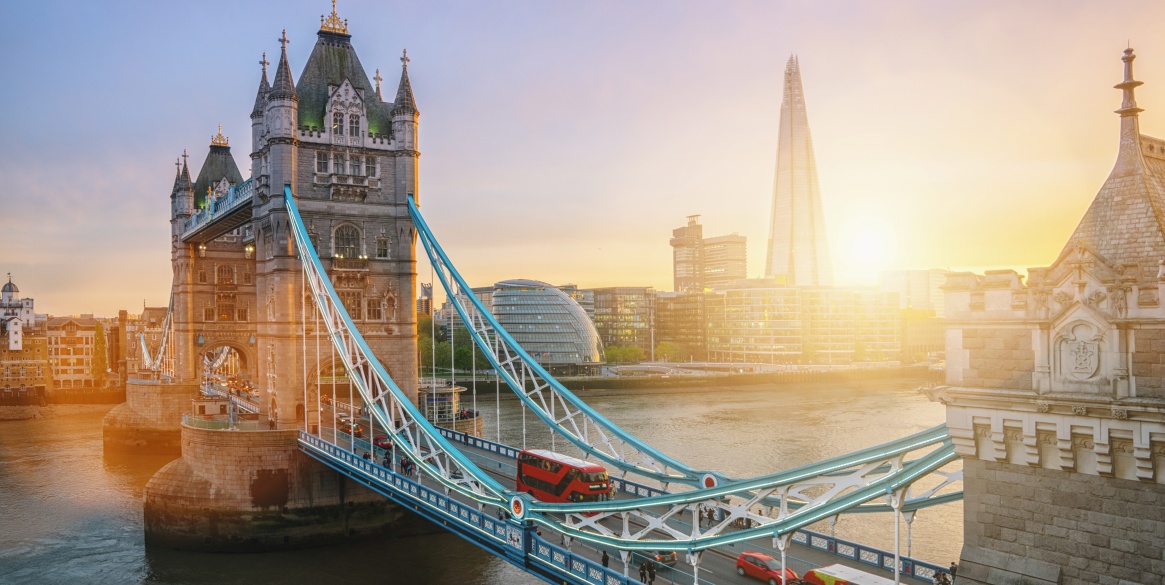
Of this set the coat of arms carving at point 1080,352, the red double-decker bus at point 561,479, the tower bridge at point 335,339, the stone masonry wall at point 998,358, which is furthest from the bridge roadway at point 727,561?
the coat of arms carving at point 1080,352

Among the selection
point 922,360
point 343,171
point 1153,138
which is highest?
point 343,171

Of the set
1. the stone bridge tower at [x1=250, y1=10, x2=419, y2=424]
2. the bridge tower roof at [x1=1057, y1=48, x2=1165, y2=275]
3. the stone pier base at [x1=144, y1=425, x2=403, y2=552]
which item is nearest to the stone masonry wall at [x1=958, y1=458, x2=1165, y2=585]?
the bridge tower roof at [x1=1057, y1=48, x2=1165, y2=275]

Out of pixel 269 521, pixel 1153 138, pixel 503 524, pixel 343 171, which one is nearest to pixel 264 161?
pixel 343 171

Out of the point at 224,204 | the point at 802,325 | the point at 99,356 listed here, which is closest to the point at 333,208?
the point at 224,204

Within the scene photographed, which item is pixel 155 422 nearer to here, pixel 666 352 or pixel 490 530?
pixel 490 530

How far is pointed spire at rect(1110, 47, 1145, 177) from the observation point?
9484 millimetres

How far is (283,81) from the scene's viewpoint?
3288cm

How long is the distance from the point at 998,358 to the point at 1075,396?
0.90m

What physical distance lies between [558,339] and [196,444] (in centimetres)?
8500

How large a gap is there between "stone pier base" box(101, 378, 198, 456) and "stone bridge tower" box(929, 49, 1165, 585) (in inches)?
1906

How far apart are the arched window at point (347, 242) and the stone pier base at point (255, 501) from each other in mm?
7726

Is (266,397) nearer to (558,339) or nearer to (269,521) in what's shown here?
(269,521)

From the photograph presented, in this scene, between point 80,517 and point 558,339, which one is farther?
point 558,339

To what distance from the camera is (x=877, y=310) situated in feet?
490
